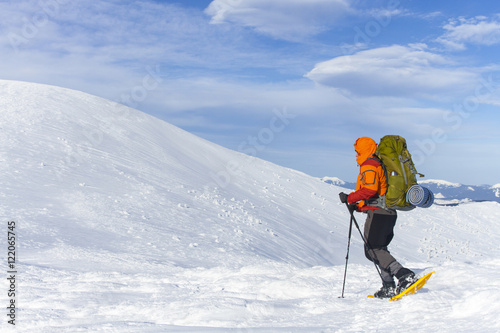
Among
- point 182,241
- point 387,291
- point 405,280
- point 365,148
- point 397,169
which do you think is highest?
point 365,148

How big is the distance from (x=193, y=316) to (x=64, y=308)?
1.73 m

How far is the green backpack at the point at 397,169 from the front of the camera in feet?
17.4

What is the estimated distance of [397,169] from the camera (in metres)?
5.39

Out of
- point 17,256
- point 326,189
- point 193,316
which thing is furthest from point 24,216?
point 326,189

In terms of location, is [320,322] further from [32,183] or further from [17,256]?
[32,183]

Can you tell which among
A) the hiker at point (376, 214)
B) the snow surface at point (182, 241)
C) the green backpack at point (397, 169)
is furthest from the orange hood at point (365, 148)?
the snow surface at point (182, 241)

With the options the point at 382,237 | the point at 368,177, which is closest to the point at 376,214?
the point at 382,237

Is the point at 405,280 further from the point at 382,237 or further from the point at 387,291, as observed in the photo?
the point at 382,237

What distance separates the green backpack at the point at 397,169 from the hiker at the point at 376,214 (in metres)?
0.10

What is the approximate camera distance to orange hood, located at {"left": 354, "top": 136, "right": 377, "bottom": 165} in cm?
560

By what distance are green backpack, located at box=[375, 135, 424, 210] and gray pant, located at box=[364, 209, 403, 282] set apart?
249mm

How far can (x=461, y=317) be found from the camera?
4238mm

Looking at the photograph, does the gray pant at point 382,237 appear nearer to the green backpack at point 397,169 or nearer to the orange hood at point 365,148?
the green backpack at point 397,169

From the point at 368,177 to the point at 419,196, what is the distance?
2.24 feet
